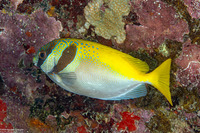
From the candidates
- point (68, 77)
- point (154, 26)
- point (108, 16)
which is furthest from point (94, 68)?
point (154, 26)

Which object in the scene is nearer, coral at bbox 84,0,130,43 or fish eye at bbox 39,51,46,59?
fish eye at bbox 39,51,46,59

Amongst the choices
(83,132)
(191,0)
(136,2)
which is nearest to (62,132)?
(83,132)

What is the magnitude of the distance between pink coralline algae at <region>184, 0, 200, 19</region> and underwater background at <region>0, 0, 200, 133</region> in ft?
0.04

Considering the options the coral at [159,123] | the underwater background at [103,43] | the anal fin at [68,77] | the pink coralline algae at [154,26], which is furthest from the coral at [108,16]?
the coral at [159,123]

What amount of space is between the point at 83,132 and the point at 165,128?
4.49 feet

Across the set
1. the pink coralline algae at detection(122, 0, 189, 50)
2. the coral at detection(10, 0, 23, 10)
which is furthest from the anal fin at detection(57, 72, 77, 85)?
the coral at detection(10, 0, 23, 10)

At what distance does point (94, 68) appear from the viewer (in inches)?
77.2

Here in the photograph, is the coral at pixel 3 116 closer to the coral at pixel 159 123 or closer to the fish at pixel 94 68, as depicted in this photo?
the fish at pixel 94 68

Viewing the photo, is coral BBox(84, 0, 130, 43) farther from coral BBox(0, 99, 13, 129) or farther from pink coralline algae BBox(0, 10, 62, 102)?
coral BBox(0, 99, 13, 129)

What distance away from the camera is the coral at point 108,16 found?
248 cm

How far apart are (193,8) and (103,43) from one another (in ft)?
4.63

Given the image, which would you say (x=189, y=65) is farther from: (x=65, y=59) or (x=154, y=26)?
(x=65, y=59)

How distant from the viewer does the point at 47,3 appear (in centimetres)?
259

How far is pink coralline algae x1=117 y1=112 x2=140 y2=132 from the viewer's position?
2.70 metres
